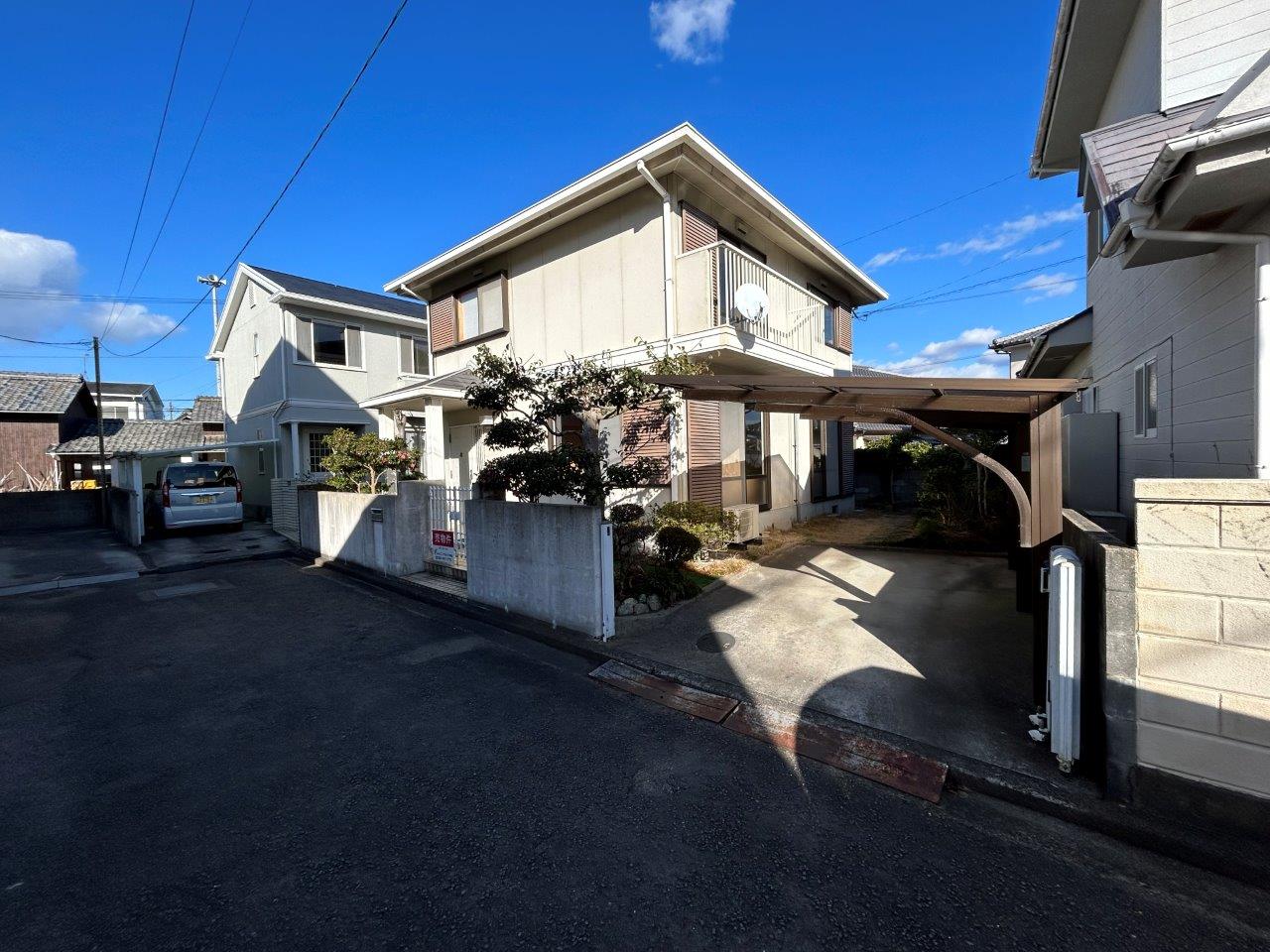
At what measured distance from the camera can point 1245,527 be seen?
2.27 m

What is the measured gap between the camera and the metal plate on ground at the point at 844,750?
2.95 metres

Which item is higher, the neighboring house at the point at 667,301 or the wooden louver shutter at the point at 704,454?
the neighboring house at the point at 667,301

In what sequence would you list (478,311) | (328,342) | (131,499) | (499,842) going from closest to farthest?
(499,842)
(478,311)
(131,499)
(328,342)

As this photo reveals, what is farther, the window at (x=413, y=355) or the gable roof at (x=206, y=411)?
the gable roof at (x=206, y=411)

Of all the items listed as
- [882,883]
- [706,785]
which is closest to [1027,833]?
[882,883]

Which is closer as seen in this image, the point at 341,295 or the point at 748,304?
the point at 748,304

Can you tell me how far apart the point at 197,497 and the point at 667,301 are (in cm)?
1303

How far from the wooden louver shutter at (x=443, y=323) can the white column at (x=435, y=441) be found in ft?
9.76

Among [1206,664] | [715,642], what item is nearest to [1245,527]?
[1206,664]

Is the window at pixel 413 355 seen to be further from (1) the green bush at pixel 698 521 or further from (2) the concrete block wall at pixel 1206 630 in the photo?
(2) the concrete block wall at pixel 1206 630

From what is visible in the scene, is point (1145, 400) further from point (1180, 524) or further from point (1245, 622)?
point (1245, 622)

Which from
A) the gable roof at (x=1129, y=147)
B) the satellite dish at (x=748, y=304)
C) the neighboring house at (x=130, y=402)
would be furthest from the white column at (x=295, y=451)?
the neighboring house at (x=130, y=402)

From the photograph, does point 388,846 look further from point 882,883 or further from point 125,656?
point 125,656

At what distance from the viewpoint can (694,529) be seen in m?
7.48
